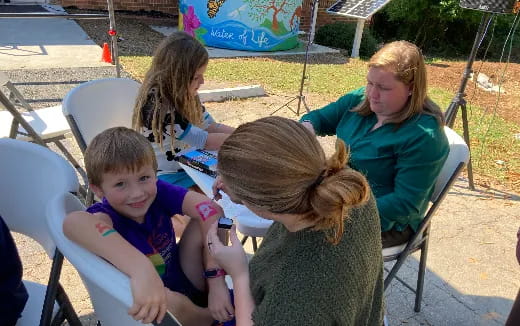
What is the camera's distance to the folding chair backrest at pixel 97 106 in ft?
7.61

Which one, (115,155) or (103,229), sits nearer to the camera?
(103,229)

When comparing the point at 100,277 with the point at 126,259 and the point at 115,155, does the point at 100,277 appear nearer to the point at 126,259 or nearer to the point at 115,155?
the point at 126,259

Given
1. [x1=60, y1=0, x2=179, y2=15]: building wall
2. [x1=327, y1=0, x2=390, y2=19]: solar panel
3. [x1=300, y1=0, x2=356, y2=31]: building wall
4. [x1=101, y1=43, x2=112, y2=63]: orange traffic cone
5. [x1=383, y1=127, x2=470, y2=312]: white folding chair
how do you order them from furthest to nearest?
[x1=300, y1=0, x2=356, y2=31]: building wall < [x1=60, y1=0, x2=179, y2=15]: building wall < [x1=101, y1=43, x2=112, y2=63]: orange traffic cone < [x1=327, y1=0, x2=390, y2=19]: solar panel < [x1=383, y1=127, x2=470, y2=312]: white folding chair

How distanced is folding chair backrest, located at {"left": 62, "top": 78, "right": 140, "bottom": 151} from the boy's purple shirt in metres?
0.79

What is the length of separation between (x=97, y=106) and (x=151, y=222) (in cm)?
116

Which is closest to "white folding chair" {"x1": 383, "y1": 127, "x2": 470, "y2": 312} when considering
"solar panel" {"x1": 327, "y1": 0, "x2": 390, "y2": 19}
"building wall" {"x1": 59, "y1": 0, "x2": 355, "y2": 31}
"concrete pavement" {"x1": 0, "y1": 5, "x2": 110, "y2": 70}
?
"solar panel" {"x1": 327, "y1": 0, "x2": 390, "y2": 19}

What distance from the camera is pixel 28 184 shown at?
1.69m

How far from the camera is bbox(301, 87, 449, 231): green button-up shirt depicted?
2.03 metres

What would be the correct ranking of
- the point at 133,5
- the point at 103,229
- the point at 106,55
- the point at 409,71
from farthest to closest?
the point at 133,5 → the point at 106,55 → the point at 409,71 → the point at 103,229

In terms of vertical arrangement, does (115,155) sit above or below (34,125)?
above

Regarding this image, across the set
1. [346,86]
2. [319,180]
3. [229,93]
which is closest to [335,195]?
[319,180]

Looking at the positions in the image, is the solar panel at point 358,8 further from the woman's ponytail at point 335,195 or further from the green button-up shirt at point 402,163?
the woman's ponytail at point 335,195

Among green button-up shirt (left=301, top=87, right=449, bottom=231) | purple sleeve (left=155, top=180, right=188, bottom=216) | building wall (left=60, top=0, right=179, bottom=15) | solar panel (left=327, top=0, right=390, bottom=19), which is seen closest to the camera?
purple sleeve (left=155, top=180, right=188, bottom=216)

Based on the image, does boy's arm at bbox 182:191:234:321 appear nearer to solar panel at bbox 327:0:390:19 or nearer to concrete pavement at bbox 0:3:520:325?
concrete pavement at bbox 0:3:520:325
